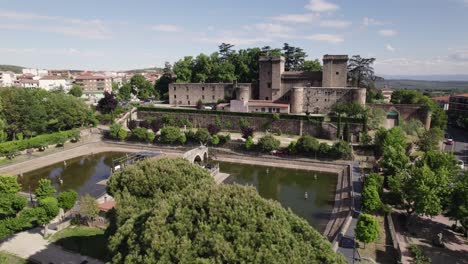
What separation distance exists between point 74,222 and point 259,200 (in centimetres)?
1346

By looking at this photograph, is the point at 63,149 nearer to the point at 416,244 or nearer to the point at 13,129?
the point at 13,129

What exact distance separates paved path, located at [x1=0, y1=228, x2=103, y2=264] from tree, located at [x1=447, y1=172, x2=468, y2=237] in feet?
55.2

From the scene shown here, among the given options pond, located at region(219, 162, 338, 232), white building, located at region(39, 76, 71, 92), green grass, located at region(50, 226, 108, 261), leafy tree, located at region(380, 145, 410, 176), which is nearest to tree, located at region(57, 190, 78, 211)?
green grass, located at region(50, 226, 108, 261)

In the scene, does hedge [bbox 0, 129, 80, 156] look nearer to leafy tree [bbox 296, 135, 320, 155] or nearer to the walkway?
leafy tree [bbox 296, 135, 320, 155]

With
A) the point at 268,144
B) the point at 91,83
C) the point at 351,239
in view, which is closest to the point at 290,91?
the point at 268,144

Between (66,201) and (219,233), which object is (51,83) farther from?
(219,233)

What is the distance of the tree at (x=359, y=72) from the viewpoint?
134ft

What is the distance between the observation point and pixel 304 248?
7586mm

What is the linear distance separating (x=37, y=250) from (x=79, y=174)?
13993 mm

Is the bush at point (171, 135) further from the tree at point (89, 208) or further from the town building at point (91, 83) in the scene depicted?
the town building at point (91, 83)

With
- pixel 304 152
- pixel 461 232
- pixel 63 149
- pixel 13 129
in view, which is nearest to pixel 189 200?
pixel 461 232

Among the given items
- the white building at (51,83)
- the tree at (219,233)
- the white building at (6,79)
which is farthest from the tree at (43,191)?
the white building at (6,79)

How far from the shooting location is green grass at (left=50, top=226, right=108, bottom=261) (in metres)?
14.3

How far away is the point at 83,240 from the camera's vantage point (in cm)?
1542
